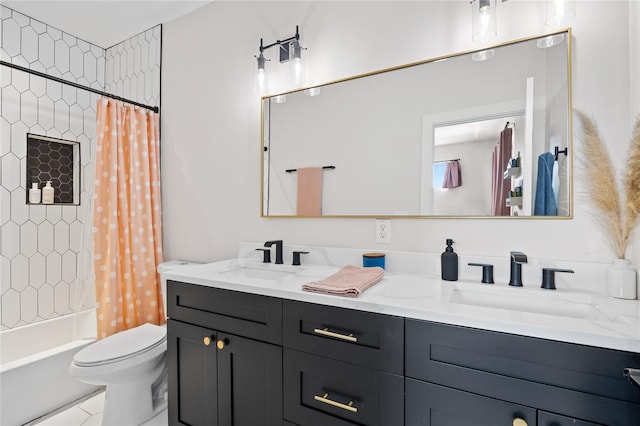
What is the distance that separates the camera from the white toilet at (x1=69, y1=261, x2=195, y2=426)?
155 centimetres

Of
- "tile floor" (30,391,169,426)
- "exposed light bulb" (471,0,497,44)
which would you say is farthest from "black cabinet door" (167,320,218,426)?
"exposed light bulb" (471,0,497,44)

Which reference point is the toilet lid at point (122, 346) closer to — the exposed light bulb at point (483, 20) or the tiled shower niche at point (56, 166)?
the tiled shower niche at point (56, 166)

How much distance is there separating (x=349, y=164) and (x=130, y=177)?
60.1 inches

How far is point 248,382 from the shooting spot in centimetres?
128

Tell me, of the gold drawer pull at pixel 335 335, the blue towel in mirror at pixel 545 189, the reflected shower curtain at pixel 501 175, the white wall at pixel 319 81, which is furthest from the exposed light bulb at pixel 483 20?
the gold drawer pull at pixel 335 335

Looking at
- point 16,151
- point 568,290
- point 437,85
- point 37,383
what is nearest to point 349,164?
point 437,85

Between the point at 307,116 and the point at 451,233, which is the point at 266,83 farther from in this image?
the point at 451,233

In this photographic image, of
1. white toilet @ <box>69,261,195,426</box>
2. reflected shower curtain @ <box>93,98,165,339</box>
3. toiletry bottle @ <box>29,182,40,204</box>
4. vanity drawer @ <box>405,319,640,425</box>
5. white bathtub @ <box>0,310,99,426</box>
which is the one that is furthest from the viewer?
toiletry bottle @ <box>29,182,40,204</box>

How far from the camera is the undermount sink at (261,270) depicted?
1607 mm

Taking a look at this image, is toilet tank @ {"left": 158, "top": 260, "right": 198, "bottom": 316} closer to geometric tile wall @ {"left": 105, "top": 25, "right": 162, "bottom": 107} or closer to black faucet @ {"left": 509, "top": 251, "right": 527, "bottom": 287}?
geometric tile wall @ {"left": 105, "top": 25, "right": 162, "bottom": 107}

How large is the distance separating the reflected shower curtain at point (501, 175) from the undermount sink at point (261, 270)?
3.20 feet

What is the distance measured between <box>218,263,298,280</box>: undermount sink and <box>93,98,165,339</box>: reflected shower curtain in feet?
2.96

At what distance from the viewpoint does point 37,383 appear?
178 centimetres

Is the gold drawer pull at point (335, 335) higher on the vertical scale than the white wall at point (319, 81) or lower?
lower
